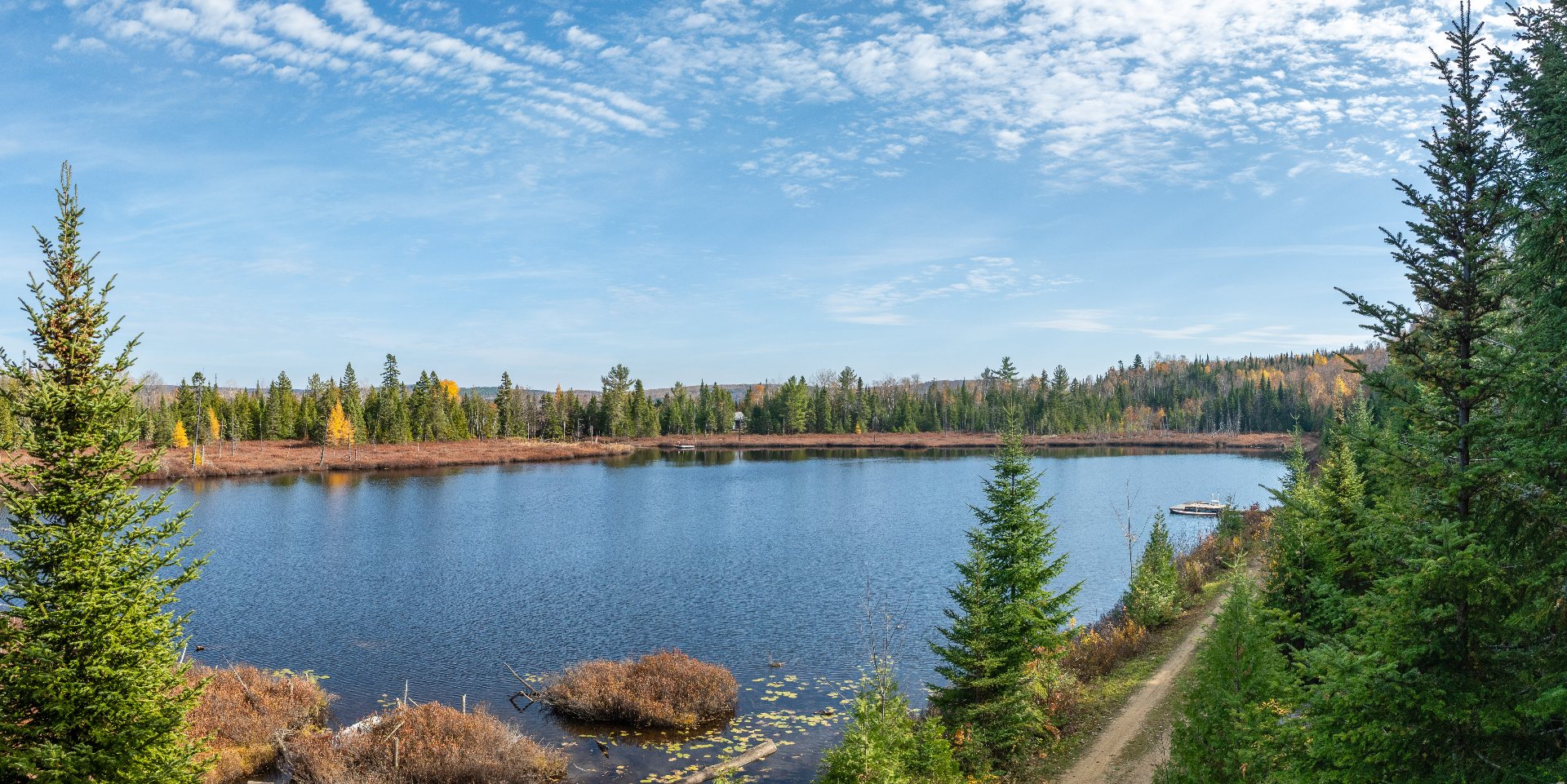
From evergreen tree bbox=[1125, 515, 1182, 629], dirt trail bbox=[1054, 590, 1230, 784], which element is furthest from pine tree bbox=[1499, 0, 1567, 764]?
evergreen tree bbox=[1125, 515, 1182, 629]

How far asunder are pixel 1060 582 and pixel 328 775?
1213 inches

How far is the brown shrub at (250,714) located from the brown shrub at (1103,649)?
852 inches

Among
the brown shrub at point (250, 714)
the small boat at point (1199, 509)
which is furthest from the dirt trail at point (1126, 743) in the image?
the small boat at point (1199, 509)

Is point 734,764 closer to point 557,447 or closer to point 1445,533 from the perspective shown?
point 1445,533

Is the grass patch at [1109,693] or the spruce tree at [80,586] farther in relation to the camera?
the grass patch at [1109,693]

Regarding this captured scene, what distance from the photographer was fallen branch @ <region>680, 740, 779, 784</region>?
65.8ft

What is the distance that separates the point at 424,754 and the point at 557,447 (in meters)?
112

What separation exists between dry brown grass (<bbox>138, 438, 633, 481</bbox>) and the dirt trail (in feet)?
312

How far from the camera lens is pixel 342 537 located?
53.4 m

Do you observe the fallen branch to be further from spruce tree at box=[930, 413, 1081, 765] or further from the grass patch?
the grass patch

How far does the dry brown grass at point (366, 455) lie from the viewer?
309 ft

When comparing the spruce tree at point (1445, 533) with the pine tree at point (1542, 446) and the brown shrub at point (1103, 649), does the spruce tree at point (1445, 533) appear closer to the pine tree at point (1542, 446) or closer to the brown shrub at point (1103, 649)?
the pine tree at point (1542, 446)

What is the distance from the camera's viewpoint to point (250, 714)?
72.9ft

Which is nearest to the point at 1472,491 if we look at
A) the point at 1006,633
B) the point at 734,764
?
the point at 1006,633
